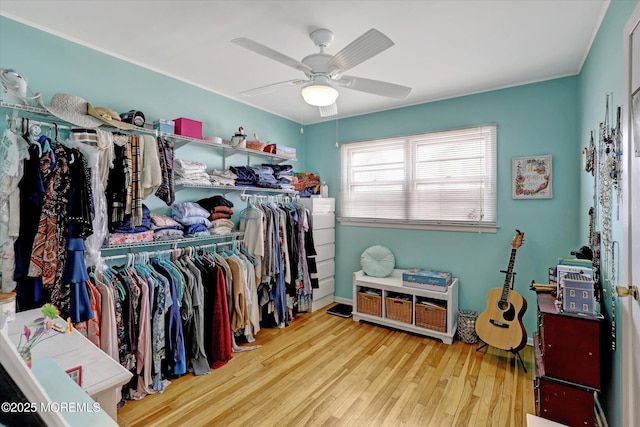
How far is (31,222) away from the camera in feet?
6.11

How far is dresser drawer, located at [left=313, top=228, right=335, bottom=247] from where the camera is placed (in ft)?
13.1

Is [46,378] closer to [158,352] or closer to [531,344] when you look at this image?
[158,352]

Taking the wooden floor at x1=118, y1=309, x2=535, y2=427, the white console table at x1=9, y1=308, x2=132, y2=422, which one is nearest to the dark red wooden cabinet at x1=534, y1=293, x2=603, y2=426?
the wooden floor at x1=118, y1=309, x2=535, y2=427

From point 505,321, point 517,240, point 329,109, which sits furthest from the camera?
point 517,240

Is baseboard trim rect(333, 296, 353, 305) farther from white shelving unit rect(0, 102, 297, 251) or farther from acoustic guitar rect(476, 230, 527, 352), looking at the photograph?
acoustic guitar rect(476, 230, 527, 352)

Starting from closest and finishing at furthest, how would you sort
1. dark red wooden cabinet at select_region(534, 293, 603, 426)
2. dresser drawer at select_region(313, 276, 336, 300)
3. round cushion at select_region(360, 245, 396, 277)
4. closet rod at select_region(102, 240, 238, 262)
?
dark red wooden cabinet at select_region(534, 293, 603, 426) < closet rod at select_region(102, 240, 238, 262) < round cushion at select_region(360, 245, 396, 277) < dresser drawer at select_region(313, 276, 336, 300)

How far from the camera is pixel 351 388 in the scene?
2381 millimetres

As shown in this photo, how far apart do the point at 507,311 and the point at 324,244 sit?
218 cm

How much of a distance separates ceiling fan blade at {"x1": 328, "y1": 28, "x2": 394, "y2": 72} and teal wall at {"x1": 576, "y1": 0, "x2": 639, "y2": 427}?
112 centimetres

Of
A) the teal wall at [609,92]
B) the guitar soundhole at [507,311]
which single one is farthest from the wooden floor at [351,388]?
the teal wall at [609,92]

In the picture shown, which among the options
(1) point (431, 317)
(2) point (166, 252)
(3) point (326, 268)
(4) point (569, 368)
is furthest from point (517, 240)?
(2) point (166, 252)

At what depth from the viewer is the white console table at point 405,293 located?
3143 millimetres

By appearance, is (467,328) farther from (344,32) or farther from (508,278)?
(344,32)

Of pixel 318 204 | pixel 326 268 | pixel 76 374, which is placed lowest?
pixel 326 268
